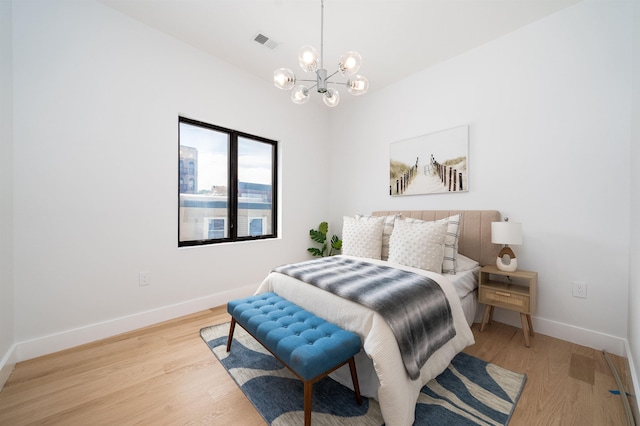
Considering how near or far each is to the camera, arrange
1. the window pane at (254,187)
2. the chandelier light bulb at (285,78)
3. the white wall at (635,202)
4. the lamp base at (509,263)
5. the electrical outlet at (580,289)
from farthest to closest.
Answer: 1. the window pane at (254,187)
2. the lamp base at (509,263)
3. the electrical outlet at (580,289)
4. the chandelier light bulb at (285,78)
5. the white wall at (635,202)

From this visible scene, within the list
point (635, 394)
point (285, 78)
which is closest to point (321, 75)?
point (285, 78)

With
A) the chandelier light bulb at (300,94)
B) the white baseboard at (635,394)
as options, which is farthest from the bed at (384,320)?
the chandelier light bulb at (300,94)

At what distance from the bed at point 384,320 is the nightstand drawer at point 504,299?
0.36 ft

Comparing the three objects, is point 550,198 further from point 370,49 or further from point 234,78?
point 234,78

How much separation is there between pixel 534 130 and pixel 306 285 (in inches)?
99.6

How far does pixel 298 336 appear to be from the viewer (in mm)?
1369

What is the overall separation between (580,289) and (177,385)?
3.22 meters

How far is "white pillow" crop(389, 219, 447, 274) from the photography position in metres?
2.14

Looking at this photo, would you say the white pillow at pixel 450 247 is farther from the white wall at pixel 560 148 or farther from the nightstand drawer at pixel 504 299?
the white wall at pixel 560 148

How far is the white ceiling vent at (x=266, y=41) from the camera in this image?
249cm

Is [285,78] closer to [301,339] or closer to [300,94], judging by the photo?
[300,94]

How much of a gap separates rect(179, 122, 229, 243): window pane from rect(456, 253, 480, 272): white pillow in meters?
2.67

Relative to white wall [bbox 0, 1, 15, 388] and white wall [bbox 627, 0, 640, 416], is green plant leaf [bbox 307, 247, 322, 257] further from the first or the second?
white wall [bbox 627, 0, 640, 416]

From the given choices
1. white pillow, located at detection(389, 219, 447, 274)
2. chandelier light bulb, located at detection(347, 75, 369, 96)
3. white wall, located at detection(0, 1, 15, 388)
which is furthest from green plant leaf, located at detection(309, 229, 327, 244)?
white wall, located at detection(0, 1, 15, 388)
